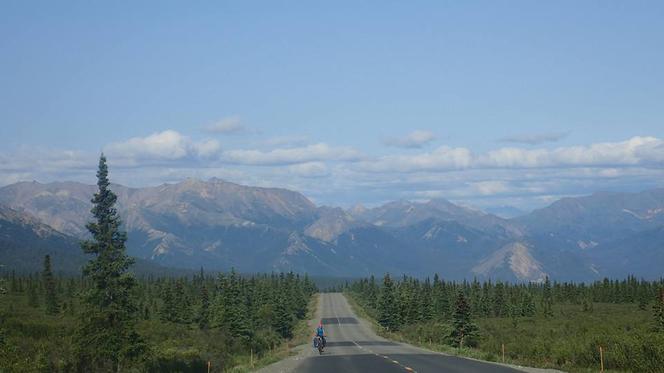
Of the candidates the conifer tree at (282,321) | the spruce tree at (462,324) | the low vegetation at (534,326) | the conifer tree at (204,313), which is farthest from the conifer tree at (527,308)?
the spruce tree at (462,324)

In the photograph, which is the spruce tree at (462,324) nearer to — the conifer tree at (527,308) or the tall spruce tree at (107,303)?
the tall spruce tree at (107,303)

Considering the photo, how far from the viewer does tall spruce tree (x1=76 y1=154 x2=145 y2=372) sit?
160 ft

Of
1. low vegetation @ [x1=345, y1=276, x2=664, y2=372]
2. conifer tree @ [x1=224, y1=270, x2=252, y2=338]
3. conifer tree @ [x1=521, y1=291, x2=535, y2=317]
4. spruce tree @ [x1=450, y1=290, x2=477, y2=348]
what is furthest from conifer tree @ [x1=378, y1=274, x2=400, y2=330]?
spruce tree @ [x1=450, y1=290, x2=477, y2=348]

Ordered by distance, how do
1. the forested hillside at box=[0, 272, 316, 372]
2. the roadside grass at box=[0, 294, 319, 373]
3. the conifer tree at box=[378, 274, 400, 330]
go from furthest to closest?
the conifer tree at box=[378, 274, 400, 330] < the forested hillside at box=[0, 272, 316, 372] < the roadside grass at box=[0, 294, 319, 373]

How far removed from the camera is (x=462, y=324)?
6956cm

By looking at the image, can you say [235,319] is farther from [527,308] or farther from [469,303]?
[527,308]

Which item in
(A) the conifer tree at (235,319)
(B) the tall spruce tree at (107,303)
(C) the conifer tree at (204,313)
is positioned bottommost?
(C) the conifer tree at (204,313)

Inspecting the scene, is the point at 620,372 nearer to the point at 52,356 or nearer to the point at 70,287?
the point at 52,356

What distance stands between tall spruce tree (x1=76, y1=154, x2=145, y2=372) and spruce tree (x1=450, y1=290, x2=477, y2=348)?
31.0 m

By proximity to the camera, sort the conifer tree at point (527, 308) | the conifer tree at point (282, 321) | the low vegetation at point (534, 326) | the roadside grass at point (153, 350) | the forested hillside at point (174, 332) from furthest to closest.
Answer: the conifer tree at point (527, 308), the conifer tree at point (282, 321), the forested hillside at point (174, 332), the low vegetation at point (534, 326), the roadside grass at point (153, 350)

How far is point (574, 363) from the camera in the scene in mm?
38281

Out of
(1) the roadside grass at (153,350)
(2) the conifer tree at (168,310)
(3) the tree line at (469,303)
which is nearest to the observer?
(1) the roadside grass at (153,350)

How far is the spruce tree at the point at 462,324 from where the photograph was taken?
68.6 m

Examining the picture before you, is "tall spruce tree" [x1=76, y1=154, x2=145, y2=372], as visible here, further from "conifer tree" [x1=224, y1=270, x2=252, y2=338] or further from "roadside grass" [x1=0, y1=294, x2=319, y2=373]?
"conifer tree" [x1=224, y1=270, x2=252, y2=338]
